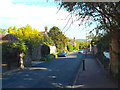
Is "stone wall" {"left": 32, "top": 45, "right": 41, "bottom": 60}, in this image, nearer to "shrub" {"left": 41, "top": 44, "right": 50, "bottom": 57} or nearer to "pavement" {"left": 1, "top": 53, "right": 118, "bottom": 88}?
"shrub" {"left": 41, "top": 44, "right": 50, "bottom": 57}

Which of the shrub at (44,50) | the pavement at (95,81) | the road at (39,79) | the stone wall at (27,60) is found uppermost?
the shrub at (44,50)

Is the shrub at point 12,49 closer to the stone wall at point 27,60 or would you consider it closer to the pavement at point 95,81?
the stone wall at point 27,60

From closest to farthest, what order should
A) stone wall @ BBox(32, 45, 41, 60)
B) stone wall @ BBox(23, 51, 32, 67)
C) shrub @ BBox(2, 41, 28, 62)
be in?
shrub @ BBox(2, 41, 28, 62) → stone wall @ BBox(23, 51, 32, 67) → stone wall @ BBox(32, 45, 41, 60)

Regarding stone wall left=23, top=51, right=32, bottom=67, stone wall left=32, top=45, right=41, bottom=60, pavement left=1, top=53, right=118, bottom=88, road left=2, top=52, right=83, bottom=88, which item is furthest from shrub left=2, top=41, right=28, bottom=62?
stone wall left=32, top=45, right=41, bottom=60

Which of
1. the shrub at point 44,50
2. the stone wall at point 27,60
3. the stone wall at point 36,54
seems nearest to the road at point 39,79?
the stone wall at point 27,60

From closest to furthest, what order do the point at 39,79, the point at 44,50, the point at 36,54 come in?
the point at 39,79
the point at 36,54
the point at 44,50

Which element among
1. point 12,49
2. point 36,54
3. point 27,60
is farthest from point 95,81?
point 36,54

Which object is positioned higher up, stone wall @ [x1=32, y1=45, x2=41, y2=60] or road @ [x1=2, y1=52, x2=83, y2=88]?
stone wall @ [x1=32, y1=45, x2=41, y2=60]

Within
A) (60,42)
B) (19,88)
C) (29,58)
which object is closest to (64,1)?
(19,88)

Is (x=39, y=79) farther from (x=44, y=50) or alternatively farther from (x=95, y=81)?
(x=44, y=50)

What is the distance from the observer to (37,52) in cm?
2595

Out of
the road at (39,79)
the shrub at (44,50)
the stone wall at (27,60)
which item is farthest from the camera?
the shrub at (44,50)

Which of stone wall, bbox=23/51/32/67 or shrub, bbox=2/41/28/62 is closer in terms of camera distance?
shrub, bbox=2/41/28/62

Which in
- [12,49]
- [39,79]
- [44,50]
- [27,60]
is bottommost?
[39,79]
